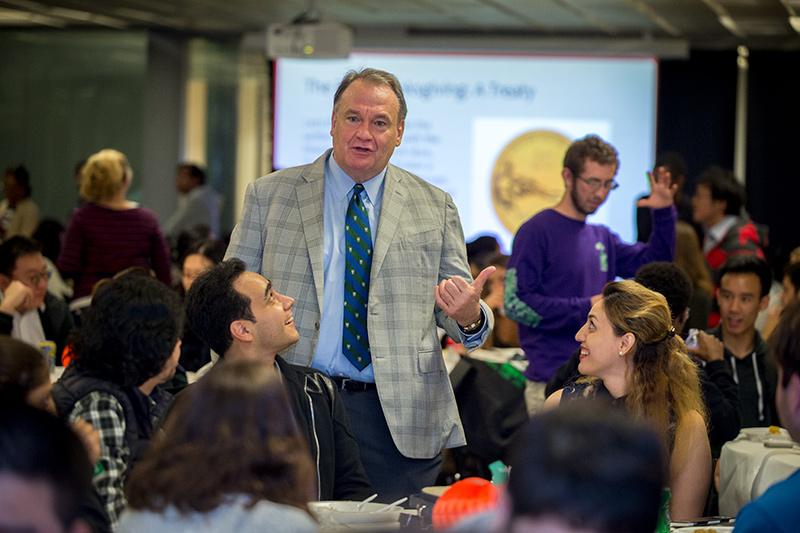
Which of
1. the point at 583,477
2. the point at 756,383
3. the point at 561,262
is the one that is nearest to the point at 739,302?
the point at 756,383

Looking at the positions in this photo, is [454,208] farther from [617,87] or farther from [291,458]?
[617,87]

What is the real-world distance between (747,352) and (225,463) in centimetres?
350

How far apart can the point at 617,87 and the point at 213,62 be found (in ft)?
14.8

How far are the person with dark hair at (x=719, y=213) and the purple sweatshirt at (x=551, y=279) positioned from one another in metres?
2.92

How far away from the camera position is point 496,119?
10055 millimetres

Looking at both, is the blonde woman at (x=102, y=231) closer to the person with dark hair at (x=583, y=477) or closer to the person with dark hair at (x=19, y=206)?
the person with dark hair at (x=19, y=206)

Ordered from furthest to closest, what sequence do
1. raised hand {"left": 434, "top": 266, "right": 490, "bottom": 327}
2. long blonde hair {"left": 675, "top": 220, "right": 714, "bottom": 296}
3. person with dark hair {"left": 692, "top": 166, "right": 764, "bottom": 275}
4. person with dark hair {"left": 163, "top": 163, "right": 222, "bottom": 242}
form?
1. person with dark hair {"left": 163, "top": 163, "right": 222, "bottom": 242}
2. person with dark hair {"left": 692, "top": 166, "right": 764, "bottom": 275}
3. long blonde hair {"left": 675, "top": 220, "right": 714, "bottom": 296}
4. raised hand {"left": 434, "top": 266, "right": 490, "bottom": 327}

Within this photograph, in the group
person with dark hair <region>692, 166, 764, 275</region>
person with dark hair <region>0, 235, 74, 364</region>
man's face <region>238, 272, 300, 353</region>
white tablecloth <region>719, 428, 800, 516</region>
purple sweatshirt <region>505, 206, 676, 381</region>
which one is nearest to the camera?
man's face <region>238, 272, 300, 353</region>

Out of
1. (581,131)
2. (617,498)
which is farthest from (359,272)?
(581,131)

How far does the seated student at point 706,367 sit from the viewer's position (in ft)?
13.0

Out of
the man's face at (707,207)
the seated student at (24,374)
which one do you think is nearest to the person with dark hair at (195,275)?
the seated student at (24,374)

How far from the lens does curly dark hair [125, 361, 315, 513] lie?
1.69 m

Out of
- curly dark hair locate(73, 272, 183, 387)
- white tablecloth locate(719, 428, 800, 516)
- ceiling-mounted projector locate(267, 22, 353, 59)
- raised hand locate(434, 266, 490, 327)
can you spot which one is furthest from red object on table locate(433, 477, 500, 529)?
ceiling-mounted projector locate(267, 22, 353, 59)

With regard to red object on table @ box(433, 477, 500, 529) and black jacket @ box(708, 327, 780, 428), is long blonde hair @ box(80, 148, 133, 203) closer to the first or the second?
black jacket @ box(708, 327, 780, 428)
